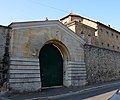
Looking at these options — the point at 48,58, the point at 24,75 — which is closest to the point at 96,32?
the point at 48,58

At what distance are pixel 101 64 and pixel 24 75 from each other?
1071 cm

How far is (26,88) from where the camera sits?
12.9m

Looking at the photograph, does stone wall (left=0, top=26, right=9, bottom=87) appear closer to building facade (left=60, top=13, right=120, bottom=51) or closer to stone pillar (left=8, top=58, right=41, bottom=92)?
stone pillar (left=8, top=58, right=41, bottom=92)

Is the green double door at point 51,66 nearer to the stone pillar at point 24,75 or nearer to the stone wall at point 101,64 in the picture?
the stone pillar at point 24,75

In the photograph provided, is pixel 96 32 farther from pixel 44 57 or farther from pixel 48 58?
pixel 44 57

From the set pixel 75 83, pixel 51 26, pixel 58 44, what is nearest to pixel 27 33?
pixel 51 26

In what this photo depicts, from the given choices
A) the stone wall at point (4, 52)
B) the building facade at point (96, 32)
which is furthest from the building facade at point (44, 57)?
the building facade at point (96, 32)

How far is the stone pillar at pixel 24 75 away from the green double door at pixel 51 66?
1630mm

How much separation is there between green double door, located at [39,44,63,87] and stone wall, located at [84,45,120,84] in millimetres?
3281

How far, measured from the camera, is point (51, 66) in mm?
16141

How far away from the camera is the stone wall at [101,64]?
18688mm

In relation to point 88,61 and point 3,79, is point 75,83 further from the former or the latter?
point 3,79

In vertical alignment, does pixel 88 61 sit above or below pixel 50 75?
above

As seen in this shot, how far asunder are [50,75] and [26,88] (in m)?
3.45
